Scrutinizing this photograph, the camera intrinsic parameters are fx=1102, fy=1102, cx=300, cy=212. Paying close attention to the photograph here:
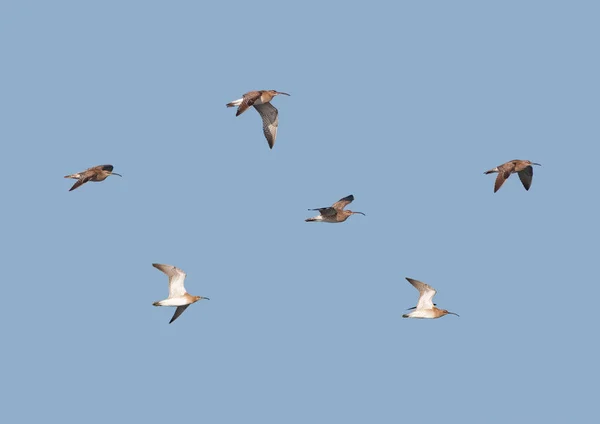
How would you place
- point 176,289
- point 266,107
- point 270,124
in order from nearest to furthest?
point 176,289, point 266,107, point 270,124

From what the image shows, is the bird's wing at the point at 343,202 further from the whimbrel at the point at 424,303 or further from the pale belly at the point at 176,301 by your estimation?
the pale belly at the point at 176,301

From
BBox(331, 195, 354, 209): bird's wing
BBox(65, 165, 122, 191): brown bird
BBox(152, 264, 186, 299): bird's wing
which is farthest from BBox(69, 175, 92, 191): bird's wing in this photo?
BBox(331, 195, 354, 209): bird's wing

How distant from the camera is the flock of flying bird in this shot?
32.0 meters

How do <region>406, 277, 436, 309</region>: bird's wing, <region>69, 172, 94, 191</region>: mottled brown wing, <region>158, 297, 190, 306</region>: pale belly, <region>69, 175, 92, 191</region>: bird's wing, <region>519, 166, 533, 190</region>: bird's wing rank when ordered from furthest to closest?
<region>519, 166, 533, 190</region>: bird's wing < <region>69, 172, 94, 191</region>: mottled brown wing < <region>69, 175, 92, 191</region>: bird's wing < <region>158, 297, 190, 306</region>: pale belly < <region>406, 277, 436, 309</region>: bird's wing

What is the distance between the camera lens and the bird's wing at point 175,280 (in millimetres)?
32188

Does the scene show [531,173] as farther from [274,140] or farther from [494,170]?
[274,140]

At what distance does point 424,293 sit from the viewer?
32000 millimetres

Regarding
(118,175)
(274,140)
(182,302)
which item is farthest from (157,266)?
(274,140)

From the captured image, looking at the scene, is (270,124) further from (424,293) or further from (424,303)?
(424,303)

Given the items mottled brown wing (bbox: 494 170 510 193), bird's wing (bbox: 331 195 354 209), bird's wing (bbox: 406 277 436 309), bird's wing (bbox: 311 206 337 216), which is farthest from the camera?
bird's wing (bbox: 331 195 354 209)

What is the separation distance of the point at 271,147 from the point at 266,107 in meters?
1.28

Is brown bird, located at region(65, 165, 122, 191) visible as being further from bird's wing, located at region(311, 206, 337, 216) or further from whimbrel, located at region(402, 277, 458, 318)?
whimbrel, located at region(402, 277, 458, 318)

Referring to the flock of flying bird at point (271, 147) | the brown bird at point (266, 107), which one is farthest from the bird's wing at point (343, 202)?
the brown bird at point (266, 107)

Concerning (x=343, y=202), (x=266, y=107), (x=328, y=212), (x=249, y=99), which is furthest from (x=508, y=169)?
(x=249, y=99)
